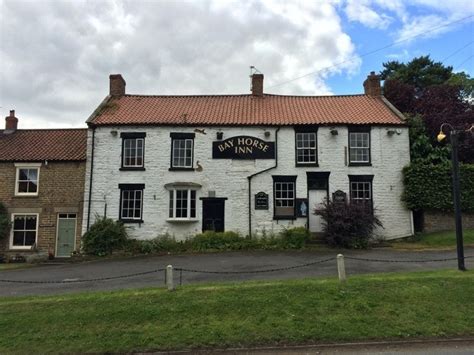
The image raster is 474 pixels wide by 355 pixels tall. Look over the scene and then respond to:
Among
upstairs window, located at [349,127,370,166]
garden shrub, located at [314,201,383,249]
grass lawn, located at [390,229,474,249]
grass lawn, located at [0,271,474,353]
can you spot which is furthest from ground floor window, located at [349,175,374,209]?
grass lawn, located at [0,271,474,353]

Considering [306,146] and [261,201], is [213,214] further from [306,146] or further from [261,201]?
[306,146]

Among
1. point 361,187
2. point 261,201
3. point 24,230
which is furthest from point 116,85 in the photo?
point 361,187

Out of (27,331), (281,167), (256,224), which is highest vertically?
(281,167)

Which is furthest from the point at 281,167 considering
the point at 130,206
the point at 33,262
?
the point at 33,262

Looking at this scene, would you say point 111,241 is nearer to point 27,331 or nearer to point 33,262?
point 33,262

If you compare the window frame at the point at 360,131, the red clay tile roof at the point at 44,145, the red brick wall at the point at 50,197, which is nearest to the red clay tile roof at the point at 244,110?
the window frame at the point at 360,131

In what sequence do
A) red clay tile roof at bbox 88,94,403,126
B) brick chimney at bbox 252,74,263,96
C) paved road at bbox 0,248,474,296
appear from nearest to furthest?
1. paved road at bbox 0,248,474,296
2. red clay tile roof at bbox 88,94,403,126
3. brick chimney at bbox 252,74,263,96

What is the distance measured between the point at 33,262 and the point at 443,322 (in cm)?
1922

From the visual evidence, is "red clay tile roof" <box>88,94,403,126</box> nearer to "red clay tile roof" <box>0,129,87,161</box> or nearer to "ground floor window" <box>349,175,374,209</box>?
"red clay tile roof" <box>0,129,87,161</box>

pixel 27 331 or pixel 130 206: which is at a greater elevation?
pixel 130 206

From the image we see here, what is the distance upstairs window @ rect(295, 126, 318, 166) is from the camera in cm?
2244

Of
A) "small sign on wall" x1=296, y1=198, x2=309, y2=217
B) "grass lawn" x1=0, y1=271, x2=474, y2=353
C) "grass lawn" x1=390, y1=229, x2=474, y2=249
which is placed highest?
"small sign on wall" x1=296, y1=198, x2=309, y2=217

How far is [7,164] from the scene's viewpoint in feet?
75.3

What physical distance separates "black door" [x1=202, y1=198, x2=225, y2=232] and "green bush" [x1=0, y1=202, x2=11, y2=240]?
10613 millimetres
